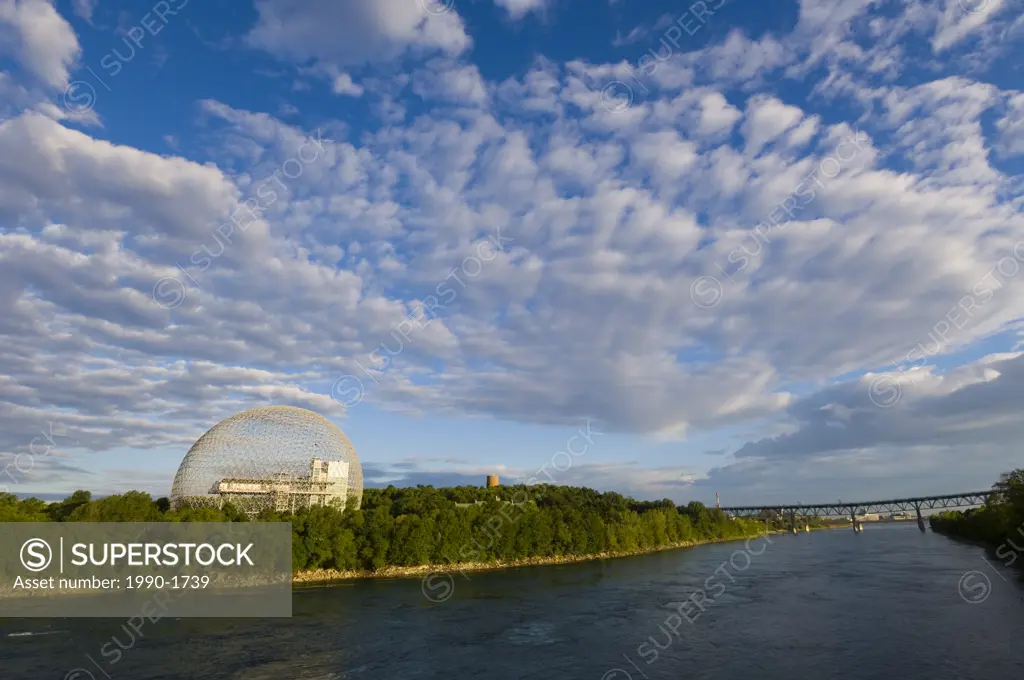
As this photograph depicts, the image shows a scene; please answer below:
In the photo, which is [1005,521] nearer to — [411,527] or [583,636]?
[583,636]

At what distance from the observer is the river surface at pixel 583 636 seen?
1111 inches

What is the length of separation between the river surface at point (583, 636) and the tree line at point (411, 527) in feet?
36.7

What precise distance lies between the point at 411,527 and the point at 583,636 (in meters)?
40.2

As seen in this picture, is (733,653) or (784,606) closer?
(733,653)

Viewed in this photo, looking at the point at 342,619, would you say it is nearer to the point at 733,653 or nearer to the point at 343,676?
the point at 343,676

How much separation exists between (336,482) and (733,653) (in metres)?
60.7

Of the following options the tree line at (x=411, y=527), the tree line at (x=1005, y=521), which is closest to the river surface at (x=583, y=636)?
the tree line at (x=1005, y=521)

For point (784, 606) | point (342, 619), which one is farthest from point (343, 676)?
A: point (784, 606)

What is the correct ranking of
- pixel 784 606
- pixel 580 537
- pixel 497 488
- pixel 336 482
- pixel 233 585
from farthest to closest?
pixel 497 488 → pixel 580 537 → pixel 336 482 → pixel 233 585 → pixel 784 606

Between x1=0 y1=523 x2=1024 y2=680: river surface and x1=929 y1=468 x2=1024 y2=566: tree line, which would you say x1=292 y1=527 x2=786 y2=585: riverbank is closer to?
x1=0 y1=523 x2=1024 y2=680: river surface

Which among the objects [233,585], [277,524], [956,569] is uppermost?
[277,524]

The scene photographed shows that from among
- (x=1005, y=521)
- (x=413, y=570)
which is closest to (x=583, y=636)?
(x=413, y=570)

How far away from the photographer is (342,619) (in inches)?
1628

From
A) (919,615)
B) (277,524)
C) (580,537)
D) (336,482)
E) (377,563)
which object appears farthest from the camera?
(580,537)
